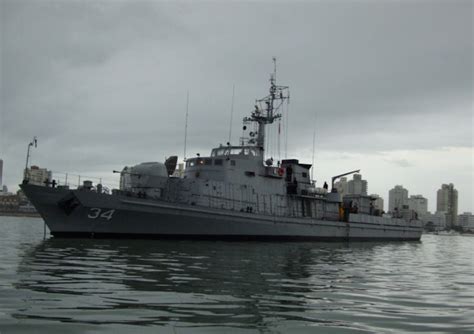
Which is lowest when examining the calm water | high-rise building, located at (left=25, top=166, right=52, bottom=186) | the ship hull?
the calm water

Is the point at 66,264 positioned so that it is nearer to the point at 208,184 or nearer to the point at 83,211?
the point at 83,211

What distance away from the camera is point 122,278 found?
33.6ft

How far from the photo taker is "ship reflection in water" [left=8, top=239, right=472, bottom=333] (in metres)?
6.59

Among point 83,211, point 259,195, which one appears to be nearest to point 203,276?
point 83,211

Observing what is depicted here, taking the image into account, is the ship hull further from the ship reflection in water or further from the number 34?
the ship reflection in water

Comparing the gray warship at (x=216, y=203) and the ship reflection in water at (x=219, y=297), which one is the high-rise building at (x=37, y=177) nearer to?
the gray warship at (x=216, y=203)

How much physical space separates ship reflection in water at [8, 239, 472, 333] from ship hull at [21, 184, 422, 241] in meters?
7.47

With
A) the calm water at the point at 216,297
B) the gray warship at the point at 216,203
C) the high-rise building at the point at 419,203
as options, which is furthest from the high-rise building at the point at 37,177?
the high-rise building at the point at 419,203

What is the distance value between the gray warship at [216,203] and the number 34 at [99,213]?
0.15 ft

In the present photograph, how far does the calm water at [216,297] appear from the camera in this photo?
6480 mm

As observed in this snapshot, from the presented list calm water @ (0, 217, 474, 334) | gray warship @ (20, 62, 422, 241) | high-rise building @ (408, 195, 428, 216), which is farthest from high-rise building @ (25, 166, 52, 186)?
high-rise building @ (408, 195, 428, 216)

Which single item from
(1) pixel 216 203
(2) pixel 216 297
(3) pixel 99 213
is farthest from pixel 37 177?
(2) pixel 216 297

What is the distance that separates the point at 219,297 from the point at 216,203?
17501 mm

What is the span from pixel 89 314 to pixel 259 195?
2216cm
